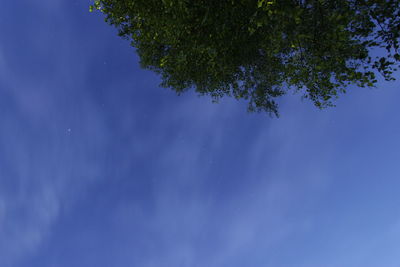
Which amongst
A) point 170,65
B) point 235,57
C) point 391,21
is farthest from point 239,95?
point 391,21

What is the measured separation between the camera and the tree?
10367mm

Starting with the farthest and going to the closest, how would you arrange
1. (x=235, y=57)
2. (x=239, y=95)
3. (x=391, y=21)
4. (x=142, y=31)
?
(x=239, y=95)
(x=235, y=57)
(x=142, y=31)
(x=391, y=21)

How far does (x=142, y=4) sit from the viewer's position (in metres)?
11.9

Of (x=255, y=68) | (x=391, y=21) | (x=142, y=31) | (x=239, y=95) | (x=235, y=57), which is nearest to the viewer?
(x=391, y=21)

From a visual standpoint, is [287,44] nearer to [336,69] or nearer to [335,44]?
[335,44]

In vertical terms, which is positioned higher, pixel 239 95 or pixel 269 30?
pixel 239 95

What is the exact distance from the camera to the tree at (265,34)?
34.0ft

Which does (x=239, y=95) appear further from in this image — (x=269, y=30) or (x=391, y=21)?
(x=391, y=21)

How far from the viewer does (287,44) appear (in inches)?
448

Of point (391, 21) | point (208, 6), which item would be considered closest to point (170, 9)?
point (208, 6)

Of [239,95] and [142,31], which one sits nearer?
[142,31]

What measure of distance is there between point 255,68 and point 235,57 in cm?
274

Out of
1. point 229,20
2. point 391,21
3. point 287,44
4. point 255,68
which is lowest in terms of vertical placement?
point 391,21

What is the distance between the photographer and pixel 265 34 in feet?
41.6
